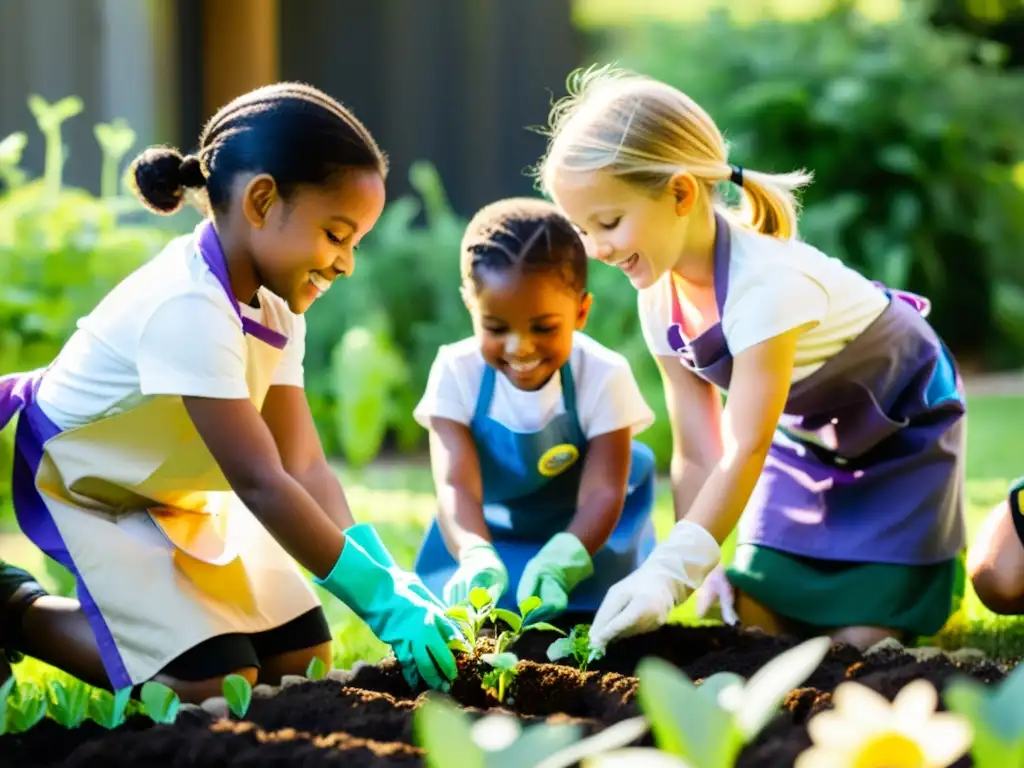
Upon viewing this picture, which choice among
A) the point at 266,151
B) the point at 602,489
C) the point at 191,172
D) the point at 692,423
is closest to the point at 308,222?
the point at 266,151

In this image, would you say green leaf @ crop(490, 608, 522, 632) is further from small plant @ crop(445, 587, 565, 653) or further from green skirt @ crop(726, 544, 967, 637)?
green skirt @ crop(726, 544, 967, 637)

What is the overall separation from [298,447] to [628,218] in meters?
0.69

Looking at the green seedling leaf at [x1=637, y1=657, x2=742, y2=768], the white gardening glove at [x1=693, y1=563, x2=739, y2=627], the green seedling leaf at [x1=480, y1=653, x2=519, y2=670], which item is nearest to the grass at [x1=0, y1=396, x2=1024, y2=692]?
the white gardening glove at [x1=693, y1=563, x2=739, y2=627]

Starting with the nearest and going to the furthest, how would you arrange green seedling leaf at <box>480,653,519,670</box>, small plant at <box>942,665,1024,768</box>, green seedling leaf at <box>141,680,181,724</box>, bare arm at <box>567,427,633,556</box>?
small plant at <box>942,665,1024,768</box>
green seedling leaf at <box>141,680,181,724</box>
green seedling leaf at <box>480,653,519,670</box>
bare arm at <box>567,427,633,556</box>

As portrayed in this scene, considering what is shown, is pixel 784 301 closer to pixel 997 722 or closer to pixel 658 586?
pixel 658 586

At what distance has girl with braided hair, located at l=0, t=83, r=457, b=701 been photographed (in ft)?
6.30

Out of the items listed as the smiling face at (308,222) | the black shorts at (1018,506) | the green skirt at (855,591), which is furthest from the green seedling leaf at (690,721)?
the green skirt at (855,591)

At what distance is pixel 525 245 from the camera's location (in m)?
2.40

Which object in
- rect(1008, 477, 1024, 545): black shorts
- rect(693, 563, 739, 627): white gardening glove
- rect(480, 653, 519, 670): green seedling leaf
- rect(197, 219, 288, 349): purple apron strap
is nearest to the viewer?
rect(480, 653, 519, 670): green seedling leaf

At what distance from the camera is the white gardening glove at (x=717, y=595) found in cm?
272

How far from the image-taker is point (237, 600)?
2219 millimetres

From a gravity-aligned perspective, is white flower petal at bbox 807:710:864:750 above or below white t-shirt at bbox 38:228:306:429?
above

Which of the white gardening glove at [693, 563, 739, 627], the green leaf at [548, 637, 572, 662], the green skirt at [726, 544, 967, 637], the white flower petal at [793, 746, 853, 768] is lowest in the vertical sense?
the white gardening glove at [693, 563, 739, 627]

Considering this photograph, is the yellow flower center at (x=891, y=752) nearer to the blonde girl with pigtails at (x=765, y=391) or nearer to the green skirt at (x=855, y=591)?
the blonde girl with pigtails at (x=765, y=391)
